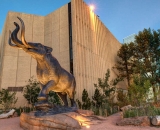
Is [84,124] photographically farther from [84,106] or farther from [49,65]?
[84,106]

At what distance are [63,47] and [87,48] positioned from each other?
106 inches

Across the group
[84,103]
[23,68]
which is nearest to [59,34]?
[23,68]

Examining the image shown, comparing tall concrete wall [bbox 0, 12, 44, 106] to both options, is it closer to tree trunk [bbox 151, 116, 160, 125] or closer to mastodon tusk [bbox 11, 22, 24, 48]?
mastodon tusk [bbox 11, 22, 24, 48]

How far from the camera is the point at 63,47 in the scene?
1582 centimetres

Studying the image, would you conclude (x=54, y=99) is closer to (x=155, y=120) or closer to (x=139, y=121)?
(x=139, y=121)

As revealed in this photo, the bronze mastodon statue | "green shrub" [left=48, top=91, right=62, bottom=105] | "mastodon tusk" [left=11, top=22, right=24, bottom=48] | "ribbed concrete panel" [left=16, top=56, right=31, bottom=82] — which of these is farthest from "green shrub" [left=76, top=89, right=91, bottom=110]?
"mastodon tusk" [left=11, top=22, right=24, bottom=48]

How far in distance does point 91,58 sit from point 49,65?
464 inches

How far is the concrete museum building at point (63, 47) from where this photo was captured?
14930 millimetres

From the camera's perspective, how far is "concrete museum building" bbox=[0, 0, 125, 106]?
14.9 meters

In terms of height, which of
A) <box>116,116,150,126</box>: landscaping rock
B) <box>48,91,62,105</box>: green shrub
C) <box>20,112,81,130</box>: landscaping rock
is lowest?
<box>116,116,150,126</box>: landscaping rock

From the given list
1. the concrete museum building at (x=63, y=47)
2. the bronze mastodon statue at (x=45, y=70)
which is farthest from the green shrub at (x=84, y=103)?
the bronze mastodon statue at (x=45, y=70)

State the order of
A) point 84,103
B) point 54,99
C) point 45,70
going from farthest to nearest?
point 84,103
point 54,99
point 45,70

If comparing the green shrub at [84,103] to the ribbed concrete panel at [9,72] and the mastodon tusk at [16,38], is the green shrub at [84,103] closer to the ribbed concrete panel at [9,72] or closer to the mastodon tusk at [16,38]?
the ribbed concrete panel at [9,72]

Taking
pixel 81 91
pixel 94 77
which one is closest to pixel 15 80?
pixel 81 91
